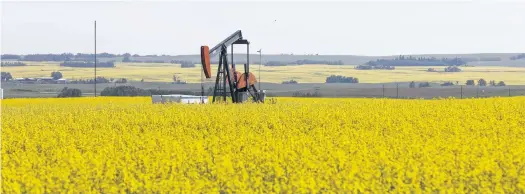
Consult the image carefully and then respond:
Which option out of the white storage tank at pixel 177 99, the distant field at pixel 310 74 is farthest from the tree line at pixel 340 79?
the white storage tank at pixel 177 99

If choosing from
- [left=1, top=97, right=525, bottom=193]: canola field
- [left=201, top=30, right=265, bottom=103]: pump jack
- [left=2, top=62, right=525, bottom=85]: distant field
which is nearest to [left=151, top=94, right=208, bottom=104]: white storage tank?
[left=201, top=30, right=265, bottom=103]: pump jack

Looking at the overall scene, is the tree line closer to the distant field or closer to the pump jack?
the distant field

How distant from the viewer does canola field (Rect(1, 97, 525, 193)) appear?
1460 centimetres

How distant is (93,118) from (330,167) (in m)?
15.3

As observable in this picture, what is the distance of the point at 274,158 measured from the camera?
56.2 feet

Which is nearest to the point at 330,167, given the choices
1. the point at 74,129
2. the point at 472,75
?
the point at 74,129

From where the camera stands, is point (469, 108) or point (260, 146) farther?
point (469, 108)

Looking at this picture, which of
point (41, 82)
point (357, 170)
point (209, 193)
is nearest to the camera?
point (209, 193)

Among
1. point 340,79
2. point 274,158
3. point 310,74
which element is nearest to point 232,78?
point 274,158

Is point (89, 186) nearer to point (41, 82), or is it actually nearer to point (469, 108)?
point (469, 108)

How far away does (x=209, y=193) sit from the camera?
1409 cm

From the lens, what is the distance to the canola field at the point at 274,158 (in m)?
14.6

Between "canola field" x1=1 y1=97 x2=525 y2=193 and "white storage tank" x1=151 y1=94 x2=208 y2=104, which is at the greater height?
"canola field" x1=1 y1=97 x2=525 y2=193

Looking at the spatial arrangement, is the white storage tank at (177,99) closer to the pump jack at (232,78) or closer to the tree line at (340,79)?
the pump jack at (232,78)
